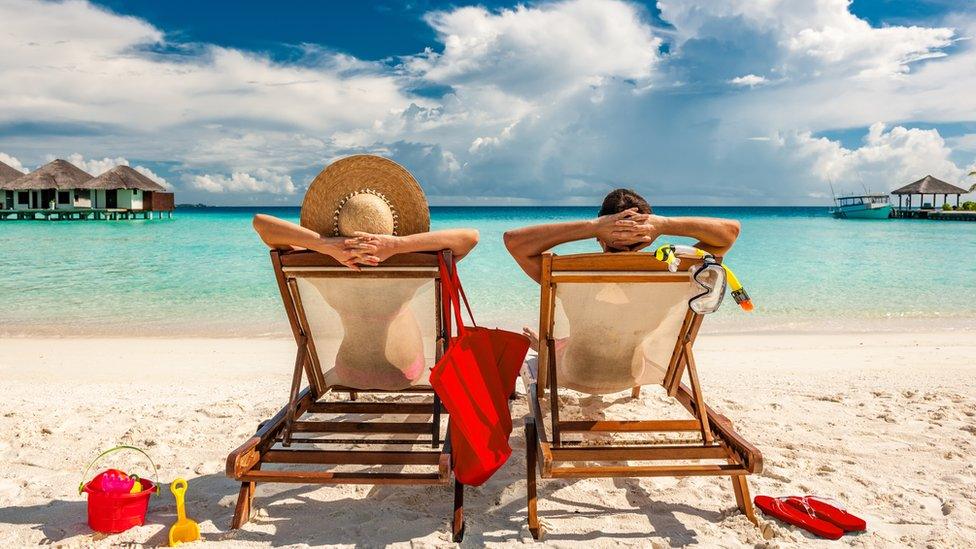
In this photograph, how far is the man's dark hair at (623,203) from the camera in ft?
8.73

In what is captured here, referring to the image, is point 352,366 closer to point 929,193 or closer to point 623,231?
point 623,231

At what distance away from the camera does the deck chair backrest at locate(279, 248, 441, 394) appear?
2.70 m

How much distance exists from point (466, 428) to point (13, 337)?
6.99 meters

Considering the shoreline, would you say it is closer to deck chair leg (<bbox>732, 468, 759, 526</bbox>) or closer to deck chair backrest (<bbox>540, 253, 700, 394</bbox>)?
deck chair backrest (<bbox>540, 253, 700, 394</bbox>)

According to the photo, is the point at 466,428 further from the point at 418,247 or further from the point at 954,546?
the point at 954,546

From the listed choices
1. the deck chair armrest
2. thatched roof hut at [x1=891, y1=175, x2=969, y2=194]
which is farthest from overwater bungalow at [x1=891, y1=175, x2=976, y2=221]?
the deck chair armrest

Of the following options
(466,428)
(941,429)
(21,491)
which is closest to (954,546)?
(941,429)

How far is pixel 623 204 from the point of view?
267cm

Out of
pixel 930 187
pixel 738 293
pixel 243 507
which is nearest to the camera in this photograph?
pixel 738 293

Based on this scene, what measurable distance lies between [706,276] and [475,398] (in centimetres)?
100

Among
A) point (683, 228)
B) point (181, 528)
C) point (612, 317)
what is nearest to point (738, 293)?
point (683, 228)

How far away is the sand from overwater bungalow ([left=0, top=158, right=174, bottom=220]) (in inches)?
1645

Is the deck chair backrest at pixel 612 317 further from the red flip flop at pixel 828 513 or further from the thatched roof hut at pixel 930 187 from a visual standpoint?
the thatched roof hut at pixel 930 187

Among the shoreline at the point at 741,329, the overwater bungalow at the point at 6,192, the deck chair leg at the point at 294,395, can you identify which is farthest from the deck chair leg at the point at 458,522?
the overwater bungalow at the point at 6,192
